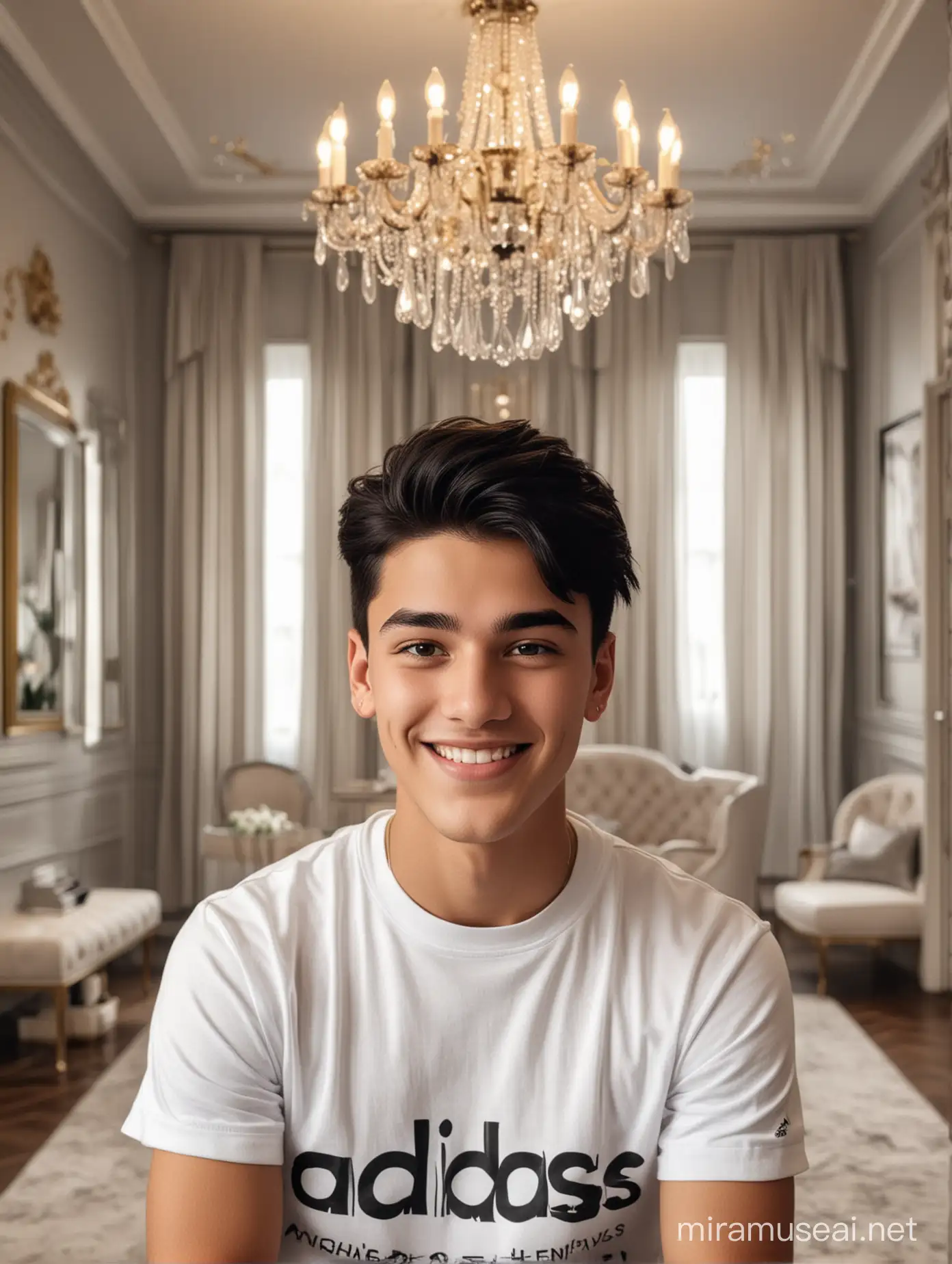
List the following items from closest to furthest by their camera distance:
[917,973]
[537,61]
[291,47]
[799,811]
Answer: [537,61]
[291,47]
[917,973]
[799,811]

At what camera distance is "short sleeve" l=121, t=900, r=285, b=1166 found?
1143 mm

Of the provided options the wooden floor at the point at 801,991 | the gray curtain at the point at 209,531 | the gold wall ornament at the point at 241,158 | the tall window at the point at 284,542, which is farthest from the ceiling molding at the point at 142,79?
the wooden floor at the point at 801,991

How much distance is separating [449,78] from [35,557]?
8.20ft

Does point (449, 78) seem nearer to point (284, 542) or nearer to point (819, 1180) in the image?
point (284, 542)

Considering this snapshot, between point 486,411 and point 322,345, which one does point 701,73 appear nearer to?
point 486,411

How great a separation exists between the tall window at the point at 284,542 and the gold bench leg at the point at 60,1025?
2469 millimetres

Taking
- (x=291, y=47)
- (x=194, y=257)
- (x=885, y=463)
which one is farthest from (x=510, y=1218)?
(x=194, y=257)

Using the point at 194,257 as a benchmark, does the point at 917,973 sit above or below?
below

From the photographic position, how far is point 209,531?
6.49 m

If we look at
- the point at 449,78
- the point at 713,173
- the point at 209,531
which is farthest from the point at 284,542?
the point at 713,173

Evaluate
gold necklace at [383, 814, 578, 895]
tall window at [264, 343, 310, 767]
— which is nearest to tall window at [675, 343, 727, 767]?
tall window at [264, 343, 310, 767]

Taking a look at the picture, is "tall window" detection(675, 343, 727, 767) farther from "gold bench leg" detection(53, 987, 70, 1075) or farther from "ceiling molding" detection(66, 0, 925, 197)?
"gold bench leg" detection(53, 987, 70, 1075)

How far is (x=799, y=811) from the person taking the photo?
21.1 feet

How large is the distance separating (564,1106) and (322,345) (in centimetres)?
578
